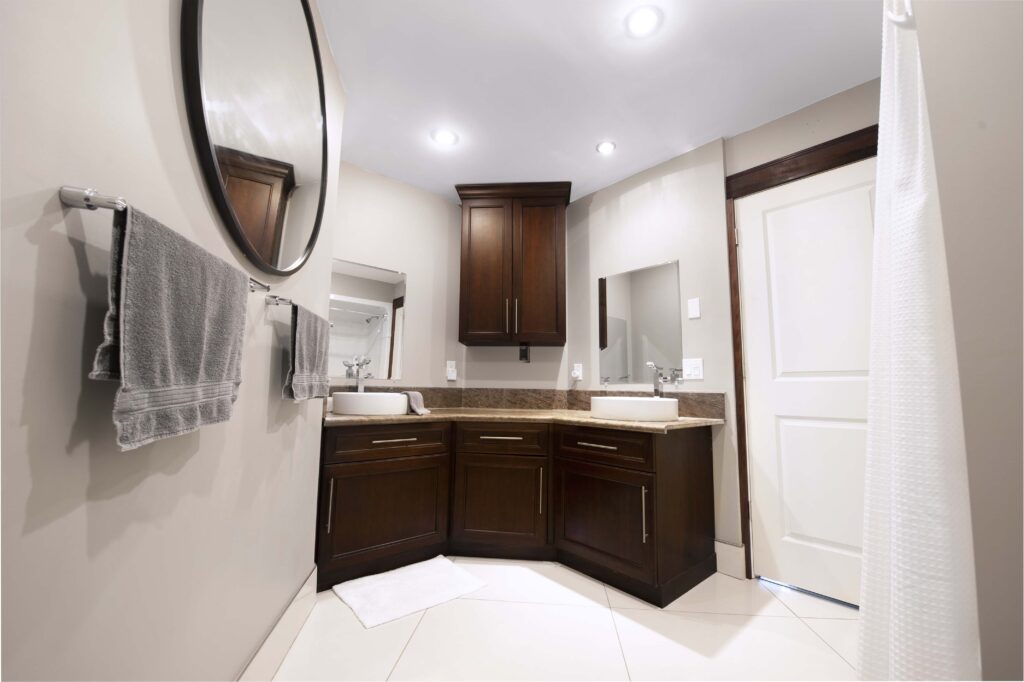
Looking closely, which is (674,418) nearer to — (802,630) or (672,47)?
(802,630)

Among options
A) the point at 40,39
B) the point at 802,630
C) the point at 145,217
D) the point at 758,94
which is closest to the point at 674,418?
the point at 802,630

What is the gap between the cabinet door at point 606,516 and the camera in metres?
1.77

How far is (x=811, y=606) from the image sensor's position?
69.3 inches

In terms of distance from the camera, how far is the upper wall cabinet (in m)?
2.74

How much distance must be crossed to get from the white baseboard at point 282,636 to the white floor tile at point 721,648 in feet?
3.89

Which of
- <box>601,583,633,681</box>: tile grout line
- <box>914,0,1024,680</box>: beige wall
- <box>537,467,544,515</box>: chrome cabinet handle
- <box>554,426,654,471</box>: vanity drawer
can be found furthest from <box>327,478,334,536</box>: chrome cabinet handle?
<box>914,0,1024,680</box>: beige wall

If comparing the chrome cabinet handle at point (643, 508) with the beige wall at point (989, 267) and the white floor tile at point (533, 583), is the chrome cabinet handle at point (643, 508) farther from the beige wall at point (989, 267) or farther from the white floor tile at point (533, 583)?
the beige wall at point (989, 267)

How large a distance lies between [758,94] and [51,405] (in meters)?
2.76

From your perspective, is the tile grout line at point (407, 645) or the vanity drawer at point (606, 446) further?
the vanity drawer at point (606, 446)

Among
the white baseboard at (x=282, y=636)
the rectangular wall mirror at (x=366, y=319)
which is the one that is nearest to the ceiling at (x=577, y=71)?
the rectangular wall mirror at (x=366, y=319)

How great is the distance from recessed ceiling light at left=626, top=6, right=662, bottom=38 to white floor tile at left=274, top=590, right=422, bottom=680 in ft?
Answer: 8.60

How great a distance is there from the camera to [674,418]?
6.61 feet

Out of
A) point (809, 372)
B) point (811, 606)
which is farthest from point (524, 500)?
point (809, 372)

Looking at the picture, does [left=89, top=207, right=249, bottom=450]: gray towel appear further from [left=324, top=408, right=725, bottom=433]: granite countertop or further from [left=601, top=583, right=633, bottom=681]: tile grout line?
[left=601, top=583, right=633, bottom=681]: tile grout line
